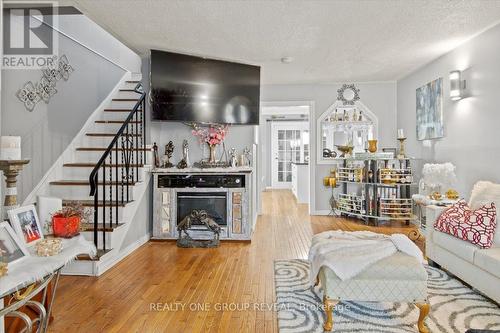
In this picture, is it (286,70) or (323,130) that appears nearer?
(286,70)

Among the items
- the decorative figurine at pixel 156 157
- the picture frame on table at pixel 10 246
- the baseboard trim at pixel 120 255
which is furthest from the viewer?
the decorative figurine at pixel 156 157

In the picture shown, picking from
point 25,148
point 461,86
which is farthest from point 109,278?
point 461,86

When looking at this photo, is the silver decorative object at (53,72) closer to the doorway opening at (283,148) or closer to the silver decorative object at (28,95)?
the silver decorative object at (28,95)

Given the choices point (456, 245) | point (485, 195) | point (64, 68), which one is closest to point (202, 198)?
point (64, 68)

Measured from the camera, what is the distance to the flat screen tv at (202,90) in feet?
14.7

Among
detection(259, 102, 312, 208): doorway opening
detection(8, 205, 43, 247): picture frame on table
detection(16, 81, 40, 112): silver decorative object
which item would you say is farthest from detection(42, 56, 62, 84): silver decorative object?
detection(259, 102, 312, 208): doorway opening

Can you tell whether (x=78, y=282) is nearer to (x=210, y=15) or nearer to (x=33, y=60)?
(x=33, y=60)

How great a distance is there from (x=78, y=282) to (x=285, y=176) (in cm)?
879

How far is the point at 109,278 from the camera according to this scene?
320 centimetres

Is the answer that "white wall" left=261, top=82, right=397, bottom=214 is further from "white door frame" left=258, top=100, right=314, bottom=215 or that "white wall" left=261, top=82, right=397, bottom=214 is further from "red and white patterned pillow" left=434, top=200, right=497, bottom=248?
"red and white patterned pillow" left=434, top=200, right=497, bottom=248

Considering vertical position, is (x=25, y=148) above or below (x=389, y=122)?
below

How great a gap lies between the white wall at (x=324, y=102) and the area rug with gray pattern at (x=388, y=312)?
361 cm

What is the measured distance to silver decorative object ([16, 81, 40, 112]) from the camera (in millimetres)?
3521

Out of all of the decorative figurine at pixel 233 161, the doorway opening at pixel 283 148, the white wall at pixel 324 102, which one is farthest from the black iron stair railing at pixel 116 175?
the doorway opening at pixel 283 148
